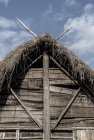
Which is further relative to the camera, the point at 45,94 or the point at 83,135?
the point at 45,94

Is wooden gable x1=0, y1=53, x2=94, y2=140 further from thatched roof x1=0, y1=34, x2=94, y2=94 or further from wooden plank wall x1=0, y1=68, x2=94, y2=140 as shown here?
thatched roof x1=0, y1=34, x2=94, y2=94

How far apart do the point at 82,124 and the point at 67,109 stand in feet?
1.88

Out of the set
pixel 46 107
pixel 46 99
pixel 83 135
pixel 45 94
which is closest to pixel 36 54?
pixel 45 94

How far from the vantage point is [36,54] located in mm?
11438

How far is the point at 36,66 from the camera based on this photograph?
453 inches

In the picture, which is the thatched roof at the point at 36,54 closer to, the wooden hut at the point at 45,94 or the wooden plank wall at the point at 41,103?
the wooden hut at the point at 45,94

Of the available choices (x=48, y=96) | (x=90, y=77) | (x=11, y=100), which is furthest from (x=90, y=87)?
(x=11, y=100)

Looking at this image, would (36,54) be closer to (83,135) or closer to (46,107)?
(46,107)

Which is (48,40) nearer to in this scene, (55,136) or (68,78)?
(68,78)

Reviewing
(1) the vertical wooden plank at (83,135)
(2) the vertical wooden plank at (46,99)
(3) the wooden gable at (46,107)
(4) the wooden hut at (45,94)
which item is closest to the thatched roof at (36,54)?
(4) the wooden hut at (45,94)

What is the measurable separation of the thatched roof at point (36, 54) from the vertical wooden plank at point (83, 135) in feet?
3.99

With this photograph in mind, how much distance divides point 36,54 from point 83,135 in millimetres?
2608

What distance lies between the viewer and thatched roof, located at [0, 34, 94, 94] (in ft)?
35.2

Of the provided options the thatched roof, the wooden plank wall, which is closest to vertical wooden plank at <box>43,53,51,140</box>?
the wooden plank wall
